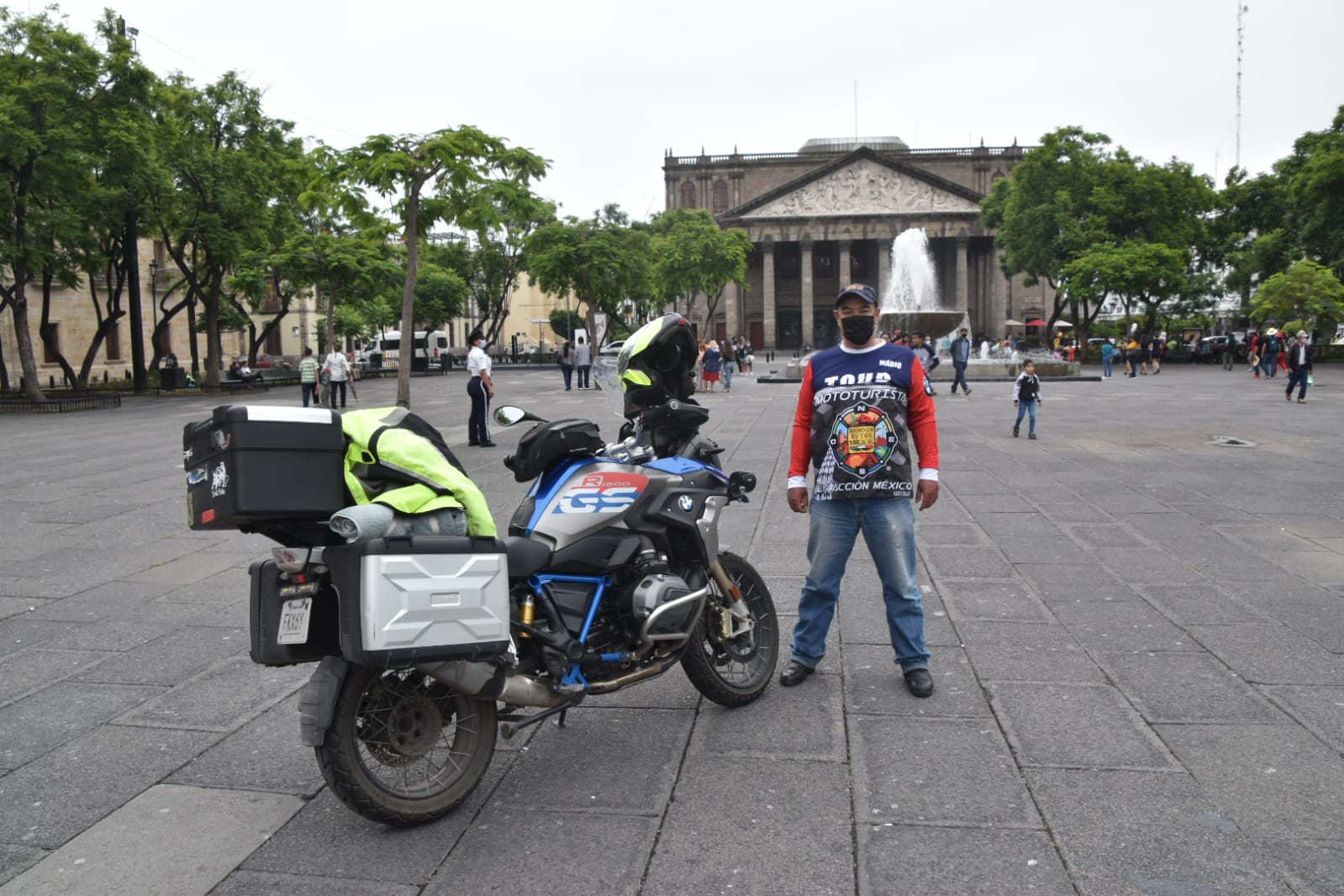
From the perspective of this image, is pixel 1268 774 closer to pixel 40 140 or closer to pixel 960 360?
pixel 960 360

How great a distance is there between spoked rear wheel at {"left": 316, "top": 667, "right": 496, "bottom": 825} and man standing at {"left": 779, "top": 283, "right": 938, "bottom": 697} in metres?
1.70

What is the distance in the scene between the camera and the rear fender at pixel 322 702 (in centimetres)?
306

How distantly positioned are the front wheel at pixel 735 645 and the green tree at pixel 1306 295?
40442 millimetres

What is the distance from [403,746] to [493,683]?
1.06ft

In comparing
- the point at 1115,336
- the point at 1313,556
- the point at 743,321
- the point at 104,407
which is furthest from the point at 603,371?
the point at 743,321

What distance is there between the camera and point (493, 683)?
3379 millimetres

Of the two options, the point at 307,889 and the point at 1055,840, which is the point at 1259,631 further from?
the point at 307,889

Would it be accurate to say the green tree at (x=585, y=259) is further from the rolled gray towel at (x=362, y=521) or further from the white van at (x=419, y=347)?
the rolled gray towel at (x=362, y=521)

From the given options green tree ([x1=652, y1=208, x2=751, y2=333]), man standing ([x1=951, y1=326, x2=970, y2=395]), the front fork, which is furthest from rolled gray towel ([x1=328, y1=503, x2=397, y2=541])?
green tree ([x1=652, y1=208, x2=751, y2=333])

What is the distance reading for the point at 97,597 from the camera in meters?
6.54

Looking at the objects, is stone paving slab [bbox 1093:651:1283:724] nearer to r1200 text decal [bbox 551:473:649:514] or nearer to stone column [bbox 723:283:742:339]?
r1200 text decal [bbox 551:473:649:514]

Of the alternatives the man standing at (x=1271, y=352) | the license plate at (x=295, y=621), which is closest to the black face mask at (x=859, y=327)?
the license plate at (x=295, y=621)

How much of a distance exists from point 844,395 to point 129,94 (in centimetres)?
2572

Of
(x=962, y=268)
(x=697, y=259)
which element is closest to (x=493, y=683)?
(x=697, y=259)
